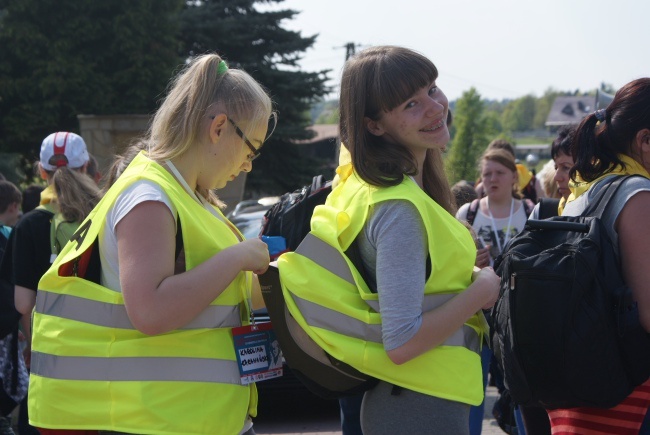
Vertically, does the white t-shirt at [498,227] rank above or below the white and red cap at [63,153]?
below

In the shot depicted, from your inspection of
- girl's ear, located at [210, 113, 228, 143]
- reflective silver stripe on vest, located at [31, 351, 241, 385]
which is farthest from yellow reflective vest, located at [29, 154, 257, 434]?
girl's ear, located at [210, 113, 228, 143]

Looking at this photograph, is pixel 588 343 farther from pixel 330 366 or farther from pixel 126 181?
pixel 126 181

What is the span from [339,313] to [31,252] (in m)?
2.51

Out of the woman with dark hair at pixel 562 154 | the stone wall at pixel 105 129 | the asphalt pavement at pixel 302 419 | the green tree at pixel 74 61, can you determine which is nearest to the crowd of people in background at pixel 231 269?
the woman with dark hair at pixel 562 154

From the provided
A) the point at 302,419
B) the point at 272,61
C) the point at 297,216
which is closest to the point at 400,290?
the point at 297,216

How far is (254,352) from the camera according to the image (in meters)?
2.74

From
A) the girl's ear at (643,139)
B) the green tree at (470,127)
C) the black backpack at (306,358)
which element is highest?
the girl's ear at (643,139)

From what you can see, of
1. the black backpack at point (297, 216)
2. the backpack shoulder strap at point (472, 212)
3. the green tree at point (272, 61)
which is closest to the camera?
the black backpack at point (297, 216)

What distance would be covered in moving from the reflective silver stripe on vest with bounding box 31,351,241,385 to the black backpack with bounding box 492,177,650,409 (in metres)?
0.96

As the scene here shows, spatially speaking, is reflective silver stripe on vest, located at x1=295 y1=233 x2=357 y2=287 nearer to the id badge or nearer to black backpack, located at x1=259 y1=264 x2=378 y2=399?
black backpack, located at x1=259 y1=264 x2=378 y2=399

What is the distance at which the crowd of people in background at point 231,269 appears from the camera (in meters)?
2.51

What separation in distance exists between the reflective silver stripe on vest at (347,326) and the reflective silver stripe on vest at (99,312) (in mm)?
226

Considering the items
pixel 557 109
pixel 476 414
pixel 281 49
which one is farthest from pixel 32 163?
pixel 557 109

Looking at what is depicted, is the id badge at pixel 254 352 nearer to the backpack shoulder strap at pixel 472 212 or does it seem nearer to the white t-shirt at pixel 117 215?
the white t-shirt at pixel 117 215
